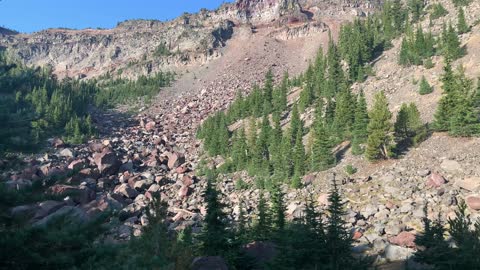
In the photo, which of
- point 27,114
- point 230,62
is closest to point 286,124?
point 27,114

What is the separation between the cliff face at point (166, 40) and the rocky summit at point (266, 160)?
468 inches

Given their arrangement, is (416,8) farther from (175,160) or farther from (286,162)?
(175,160)

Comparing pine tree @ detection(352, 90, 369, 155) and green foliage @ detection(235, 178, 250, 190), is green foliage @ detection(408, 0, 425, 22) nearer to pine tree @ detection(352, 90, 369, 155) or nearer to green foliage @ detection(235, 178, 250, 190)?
pine tree @ detection(352, 90, 369, 155)

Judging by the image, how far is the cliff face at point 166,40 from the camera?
15162 centimetres

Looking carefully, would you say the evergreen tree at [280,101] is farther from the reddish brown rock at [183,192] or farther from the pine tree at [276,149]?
the reddish brown rock at [183,192]

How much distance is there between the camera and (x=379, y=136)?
126 ft

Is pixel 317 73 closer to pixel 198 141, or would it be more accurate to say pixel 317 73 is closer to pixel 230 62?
pixel 198 141

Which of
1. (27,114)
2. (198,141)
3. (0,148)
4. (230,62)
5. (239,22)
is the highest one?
(239,22)

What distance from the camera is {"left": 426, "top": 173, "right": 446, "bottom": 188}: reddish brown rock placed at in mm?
31775

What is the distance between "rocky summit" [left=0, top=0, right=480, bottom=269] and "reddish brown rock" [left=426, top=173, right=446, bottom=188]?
284 millimetres

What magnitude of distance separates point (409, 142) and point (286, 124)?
90.0 ft

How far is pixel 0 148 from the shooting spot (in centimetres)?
755

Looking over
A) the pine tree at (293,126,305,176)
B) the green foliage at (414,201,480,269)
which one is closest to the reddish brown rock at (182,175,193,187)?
the pine tree at (293,126,305,176)

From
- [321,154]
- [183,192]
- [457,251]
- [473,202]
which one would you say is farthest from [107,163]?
[457,251]
